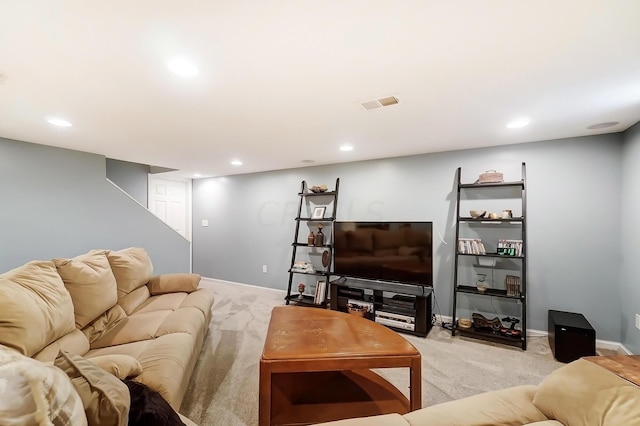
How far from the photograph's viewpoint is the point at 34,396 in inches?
23.8

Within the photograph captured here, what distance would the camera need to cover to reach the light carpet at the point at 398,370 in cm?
189

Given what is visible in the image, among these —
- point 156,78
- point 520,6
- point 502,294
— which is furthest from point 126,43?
point 502,294

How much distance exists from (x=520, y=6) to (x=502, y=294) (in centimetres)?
282

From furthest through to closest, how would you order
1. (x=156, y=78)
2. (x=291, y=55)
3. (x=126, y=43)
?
(x=156, y=78)
(x=291, y=55)
(x=126, y=43)

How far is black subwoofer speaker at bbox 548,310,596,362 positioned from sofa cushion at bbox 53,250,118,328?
3864 mm

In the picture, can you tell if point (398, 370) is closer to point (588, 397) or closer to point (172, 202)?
point (588, 397)

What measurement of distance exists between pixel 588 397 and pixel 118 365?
5.79 ft

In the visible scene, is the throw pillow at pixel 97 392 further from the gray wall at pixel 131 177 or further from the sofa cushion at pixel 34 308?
the gray wall at pixel 131 177

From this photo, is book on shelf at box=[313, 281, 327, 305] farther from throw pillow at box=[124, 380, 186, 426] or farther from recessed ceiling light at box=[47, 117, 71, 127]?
recessed ceiling light at box=[47, 117, 71, 127]

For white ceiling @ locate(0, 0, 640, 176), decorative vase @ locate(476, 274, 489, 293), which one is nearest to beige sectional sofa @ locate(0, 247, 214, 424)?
white ceiling @ locate(0, 0, 640, 176)

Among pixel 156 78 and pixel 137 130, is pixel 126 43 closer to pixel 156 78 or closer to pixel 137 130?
pixel 156 78

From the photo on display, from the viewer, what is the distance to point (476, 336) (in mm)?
3014

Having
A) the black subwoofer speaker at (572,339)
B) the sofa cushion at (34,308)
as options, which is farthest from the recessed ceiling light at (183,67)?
the black subwoofer speaker at (572,339)

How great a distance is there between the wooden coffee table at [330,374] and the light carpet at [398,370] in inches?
13.7
